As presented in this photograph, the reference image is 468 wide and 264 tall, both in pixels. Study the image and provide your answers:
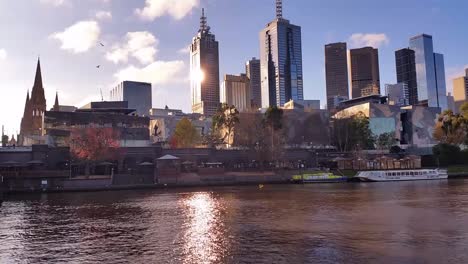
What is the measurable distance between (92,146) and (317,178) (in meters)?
51.9

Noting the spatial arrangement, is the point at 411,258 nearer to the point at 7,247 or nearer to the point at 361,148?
the point at 7,247

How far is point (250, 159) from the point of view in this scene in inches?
4405

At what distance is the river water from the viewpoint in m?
25.3

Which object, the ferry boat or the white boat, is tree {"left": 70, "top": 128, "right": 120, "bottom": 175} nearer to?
the ferry boat

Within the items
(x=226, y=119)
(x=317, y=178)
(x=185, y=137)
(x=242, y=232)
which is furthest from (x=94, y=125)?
(x=242, y=232)

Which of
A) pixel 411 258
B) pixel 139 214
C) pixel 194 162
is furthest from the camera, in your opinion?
pixel 194 162

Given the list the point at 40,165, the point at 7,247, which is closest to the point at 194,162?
the point at 40,165

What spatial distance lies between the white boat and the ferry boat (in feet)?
18.6

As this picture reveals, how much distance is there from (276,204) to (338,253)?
85.3ft

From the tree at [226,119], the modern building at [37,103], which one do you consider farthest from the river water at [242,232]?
the modern building at [37,103]

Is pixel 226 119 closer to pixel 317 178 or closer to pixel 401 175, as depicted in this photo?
pixel 317 178

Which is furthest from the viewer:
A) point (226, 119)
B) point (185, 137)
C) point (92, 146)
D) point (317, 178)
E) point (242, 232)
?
point (185, 137)

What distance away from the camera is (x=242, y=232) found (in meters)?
33.2

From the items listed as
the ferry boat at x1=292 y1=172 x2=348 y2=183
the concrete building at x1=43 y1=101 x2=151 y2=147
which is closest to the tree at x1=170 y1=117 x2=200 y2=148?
the concrete building at x1=43 y1=101 x2=151 y2=147
